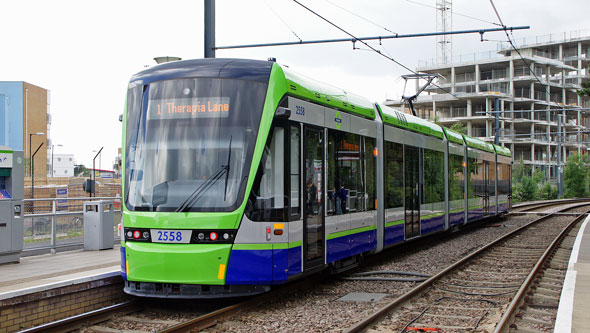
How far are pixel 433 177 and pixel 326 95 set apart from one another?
7.77 metres

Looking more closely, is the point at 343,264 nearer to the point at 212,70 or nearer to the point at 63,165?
the point at 212,70

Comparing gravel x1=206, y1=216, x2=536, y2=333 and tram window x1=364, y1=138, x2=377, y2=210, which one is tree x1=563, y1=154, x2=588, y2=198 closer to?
gravel x1=206, y1=216, x2=536, y2=333

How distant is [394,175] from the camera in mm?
14273

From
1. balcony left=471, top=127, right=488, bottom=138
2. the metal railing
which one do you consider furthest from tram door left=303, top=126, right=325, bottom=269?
balcony left=471, top=127, right=488, bottom=138

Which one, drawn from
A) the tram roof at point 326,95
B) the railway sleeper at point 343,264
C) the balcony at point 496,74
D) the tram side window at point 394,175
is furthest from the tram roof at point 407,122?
the balcony at point 496,74

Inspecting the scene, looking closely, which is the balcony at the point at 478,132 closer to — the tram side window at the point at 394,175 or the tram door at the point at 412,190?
the tram door at the point at 412,190

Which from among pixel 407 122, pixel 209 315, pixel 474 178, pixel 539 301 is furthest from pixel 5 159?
pixel 474 178

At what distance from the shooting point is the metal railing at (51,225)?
12.7 m

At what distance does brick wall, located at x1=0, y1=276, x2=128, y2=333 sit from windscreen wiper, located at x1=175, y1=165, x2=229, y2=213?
179 centimetres

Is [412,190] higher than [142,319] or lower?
higher

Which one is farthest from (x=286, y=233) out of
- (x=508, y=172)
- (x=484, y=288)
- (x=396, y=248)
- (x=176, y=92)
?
(x=508, y=172)

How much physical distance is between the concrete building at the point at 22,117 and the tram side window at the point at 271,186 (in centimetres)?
7412

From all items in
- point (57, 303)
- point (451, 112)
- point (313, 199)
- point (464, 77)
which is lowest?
point (57, 303)

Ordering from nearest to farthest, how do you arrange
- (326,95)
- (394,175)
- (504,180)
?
(326,95) → (394,175) → (504,180)
